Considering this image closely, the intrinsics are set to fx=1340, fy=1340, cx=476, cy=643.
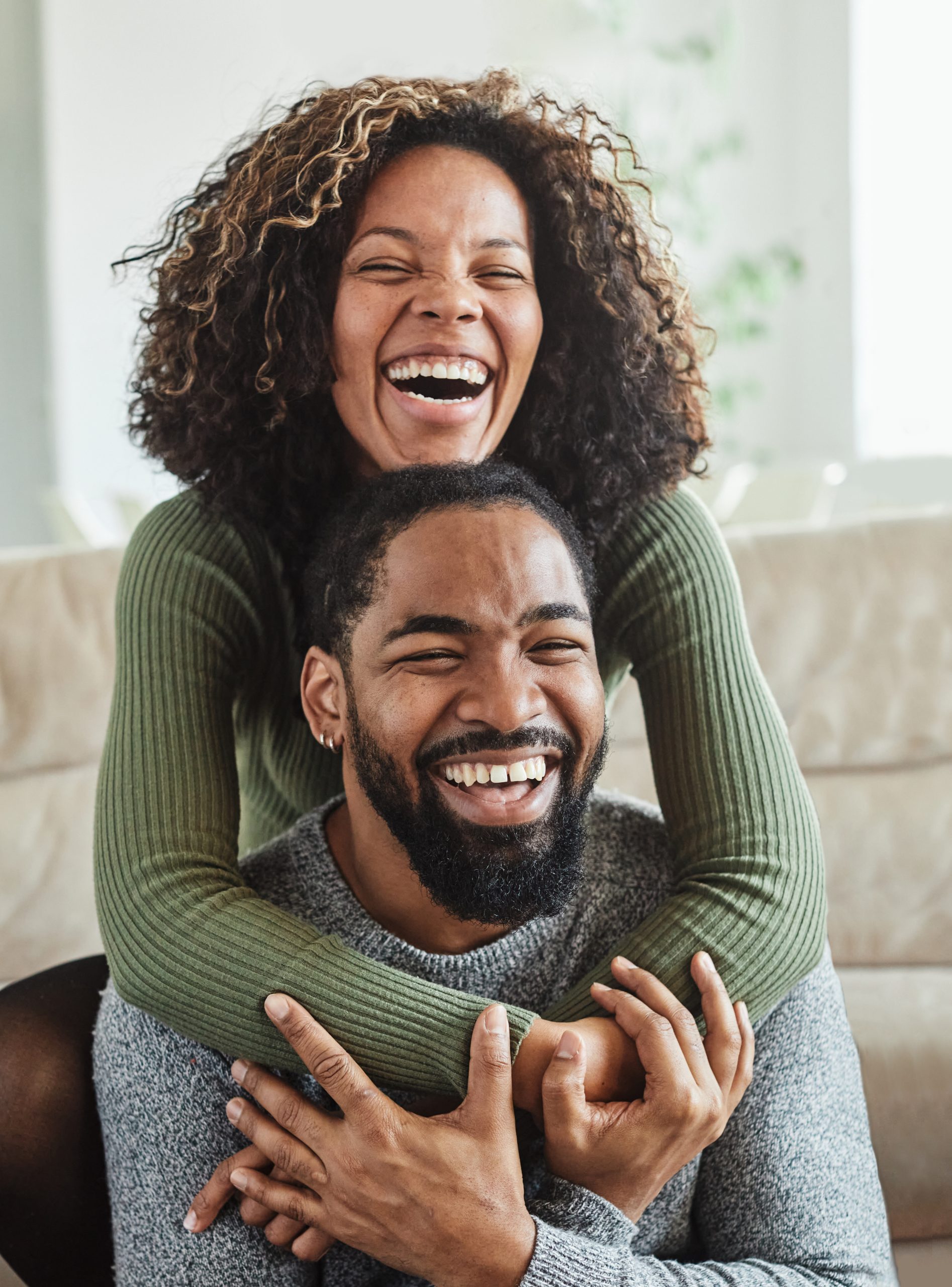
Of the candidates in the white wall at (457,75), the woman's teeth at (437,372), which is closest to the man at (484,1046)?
the woman's teeth at (437,372)

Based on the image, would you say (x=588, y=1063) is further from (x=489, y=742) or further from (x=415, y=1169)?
(x=489, y=742)

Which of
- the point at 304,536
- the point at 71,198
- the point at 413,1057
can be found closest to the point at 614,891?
the point at 413,1057

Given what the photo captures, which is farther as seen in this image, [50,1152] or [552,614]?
[50,1152]

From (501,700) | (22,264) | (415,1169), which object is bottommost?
(415,1169)

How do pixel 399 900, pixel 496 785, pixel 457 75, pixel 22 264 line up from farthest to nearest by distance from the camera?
pixel 457 75
pixel 22 264
pixel 399 900
pixel 496 785

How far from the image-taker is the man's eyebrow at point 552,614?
119 cm

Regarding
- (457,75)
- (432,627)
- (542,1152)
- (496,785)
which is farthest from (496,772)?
(457,75)

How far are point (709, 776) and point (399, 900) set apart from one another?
33cm

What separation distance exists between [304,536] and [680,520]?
429mm

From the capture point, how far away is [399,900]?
1291 mm

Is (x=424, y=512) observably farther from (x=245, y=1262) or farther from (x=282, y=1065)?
(x=245, y=1262)

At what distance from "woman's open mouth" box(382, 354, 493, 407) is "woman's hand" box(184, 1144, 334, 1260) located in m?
0.77

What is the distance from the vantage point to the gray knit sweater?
119 centimetres

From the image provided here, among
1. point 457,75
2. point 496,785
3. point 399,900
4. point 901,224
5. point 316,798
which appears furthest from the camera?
point 457,75
